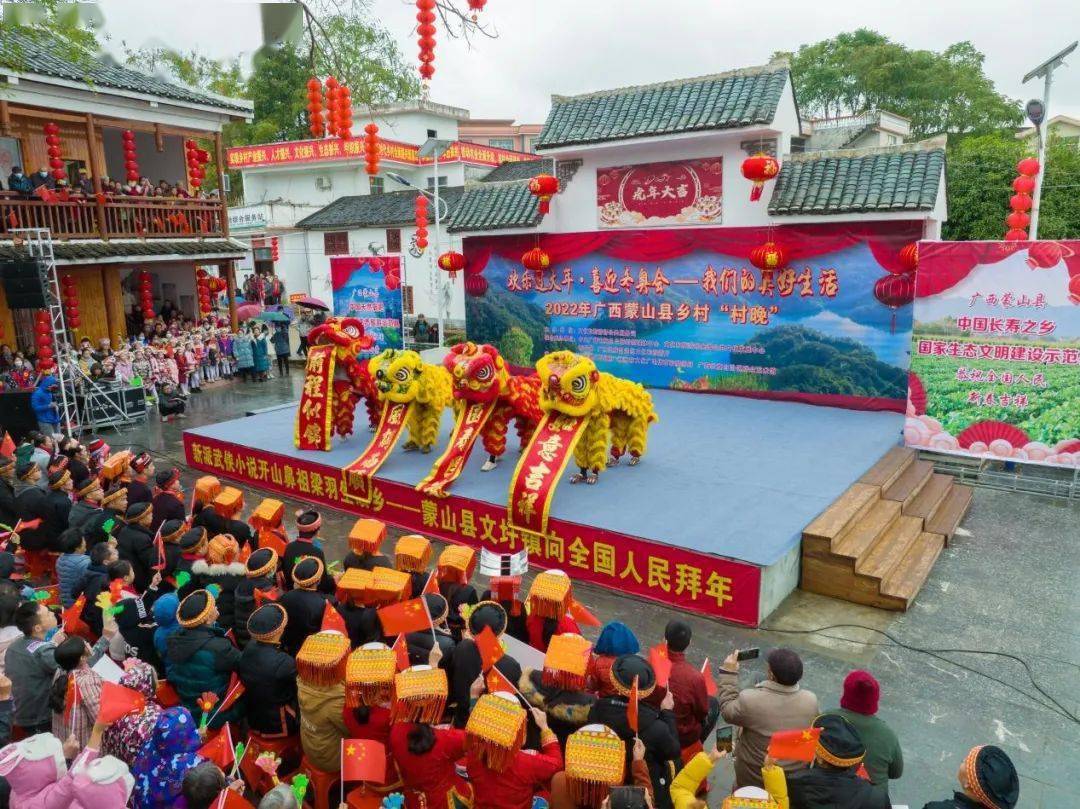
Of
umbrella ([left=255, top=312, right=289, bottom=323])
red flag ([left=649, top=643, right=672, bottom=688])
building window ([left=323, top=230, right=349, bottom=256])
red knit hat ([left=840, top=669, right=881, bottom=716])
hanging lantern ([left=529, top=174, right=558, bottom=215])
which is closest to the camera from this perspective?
red knit hat ([left=840, top=669, right=881, bottom=716])

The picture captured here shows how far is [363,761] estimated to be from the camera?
10.3 ft

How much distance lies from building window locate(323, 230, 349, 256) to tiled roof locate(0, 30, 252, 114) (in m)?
6.75

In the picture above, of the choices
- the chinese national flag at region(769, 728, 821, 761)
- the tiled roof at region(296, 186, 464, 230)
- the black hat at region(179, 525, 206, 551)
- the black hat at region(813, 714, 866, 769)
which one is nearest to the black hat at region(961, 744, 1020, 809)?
the black hat at region(813, 714, 866, 769)

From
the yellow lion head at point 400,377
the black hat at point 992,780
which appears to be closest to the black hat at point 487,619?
the black hat at point 992,780

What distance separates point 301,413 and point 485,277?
523cm

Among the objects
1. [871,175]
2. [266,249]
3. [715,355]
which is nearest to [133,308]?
[266,249]

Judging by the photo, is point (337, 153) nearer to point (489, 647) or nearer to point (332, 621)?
point (332, 621)

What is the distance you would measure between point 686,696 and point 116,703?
235cm

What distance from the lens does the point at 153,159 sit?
18062 mm

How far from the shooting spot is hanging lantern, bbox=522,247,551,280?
1259 centimetres

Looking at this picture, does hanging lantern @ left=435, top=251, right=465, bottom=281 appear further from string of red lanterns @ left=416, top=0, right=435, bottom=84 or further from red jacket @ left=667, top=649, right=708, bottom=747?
red jacket @ left=667, top=649, right=708, bottom=747

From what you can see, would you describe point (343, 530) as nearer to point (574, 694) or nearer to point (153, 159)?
point (574, 694)

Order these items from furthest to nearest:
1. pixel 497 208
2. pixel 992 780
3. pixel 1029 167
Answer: pixel 497 208 → pixel 1029 167 → pixel 992 780

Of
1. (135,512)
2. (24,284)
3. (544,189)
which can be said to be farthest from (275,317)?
(135,512)
